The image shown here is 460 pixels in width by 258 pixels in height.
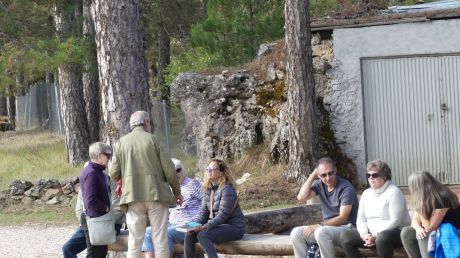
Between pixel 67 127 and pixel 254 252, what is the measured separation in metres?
17.3

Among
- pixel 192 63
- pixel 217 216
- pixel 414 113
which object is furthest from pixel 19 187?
pixel 217 216

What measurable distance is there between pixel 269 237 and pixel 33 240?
6.28m

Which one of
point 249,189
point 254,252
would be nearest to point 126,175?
point 254,252

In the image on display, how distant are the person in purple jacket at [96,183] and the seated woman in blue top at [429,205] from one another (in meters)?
3.33

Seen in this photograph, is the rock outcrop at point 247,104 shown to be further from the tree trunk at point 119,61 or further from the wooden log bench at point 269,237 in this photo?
the tree trunk at point 119,61

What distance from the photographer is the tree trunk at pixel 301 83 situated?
17266 millimetres

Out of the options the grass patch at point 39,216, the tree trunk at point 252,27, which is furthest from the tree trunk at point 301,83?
the tree trunk at point 252,27

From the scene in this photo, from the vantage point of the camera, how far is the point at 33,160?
27.4 meters

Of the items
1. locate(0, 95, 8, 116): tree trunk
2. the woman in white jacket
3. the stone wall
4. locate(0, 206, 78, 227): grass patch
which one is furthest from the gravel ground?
locate(0, 95, 8, 116): tree trunk

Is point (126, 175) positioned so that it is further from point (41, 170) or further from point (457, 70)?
point (41, 170)

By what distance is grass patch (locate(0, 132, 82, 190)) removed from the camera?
24.0 metres

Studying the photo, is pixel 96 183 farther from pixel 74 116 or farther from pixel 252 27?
pixel 74 116

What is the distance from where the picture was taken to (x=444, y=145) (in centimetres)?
1734

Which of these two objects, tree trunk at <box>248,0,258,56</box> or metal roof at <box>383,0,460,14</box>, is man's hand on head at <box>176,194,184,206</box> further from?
tree trunk at <box>248,0,258,56</box>
